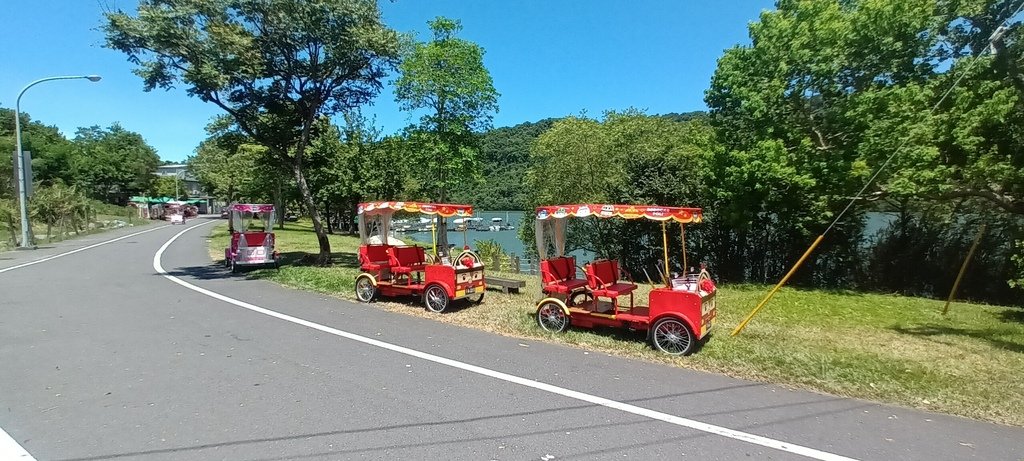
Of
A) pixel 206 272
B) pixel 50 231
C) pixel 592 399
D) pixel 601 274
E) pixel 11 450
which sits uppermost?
pixel 50 231

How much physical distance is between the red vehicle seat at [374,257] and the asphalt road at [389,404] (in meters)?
2.91

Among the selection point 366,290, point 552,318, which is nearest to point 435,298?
point 366,290

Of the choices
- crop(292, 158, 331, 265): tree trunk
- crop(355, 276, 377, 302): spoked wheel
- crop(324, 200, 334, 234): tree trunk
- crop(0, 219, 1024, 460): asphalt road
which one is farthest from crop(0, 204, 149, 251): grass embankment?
crop(0, 219, 1024, 460): asphalt road

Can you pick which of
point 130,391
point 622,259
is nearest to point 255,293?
point 130,391

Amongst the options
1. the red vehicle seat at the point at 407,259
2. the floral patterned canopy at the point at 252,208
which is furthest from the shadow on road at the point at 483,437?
the floral patterned canopy at the point at 252,208

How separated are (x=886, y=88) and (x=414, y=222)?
14.2 metres

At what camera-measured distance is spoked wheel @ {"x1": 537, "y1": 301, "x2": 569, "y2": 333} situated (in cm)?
888

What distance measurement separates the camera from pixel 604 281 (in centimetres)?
A: 954

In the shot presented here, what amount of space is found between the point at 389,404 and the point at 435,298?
5.25m

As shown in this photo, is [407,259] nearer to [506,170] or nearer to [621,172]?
[621,172]

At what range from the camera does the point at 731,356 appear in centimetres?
741

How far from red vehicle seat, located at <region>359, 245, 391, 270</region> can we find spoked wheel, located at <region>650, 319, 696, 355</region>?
6376 mm

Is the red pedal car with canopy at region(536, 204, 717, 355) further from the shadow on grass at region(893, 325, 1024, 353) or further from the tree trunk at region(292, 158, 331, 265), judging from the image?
the tree trunk at region(292, 158, 331, 265)

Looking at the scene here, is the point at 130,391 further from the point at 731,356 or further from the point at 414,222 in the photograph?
the point at 414,222
